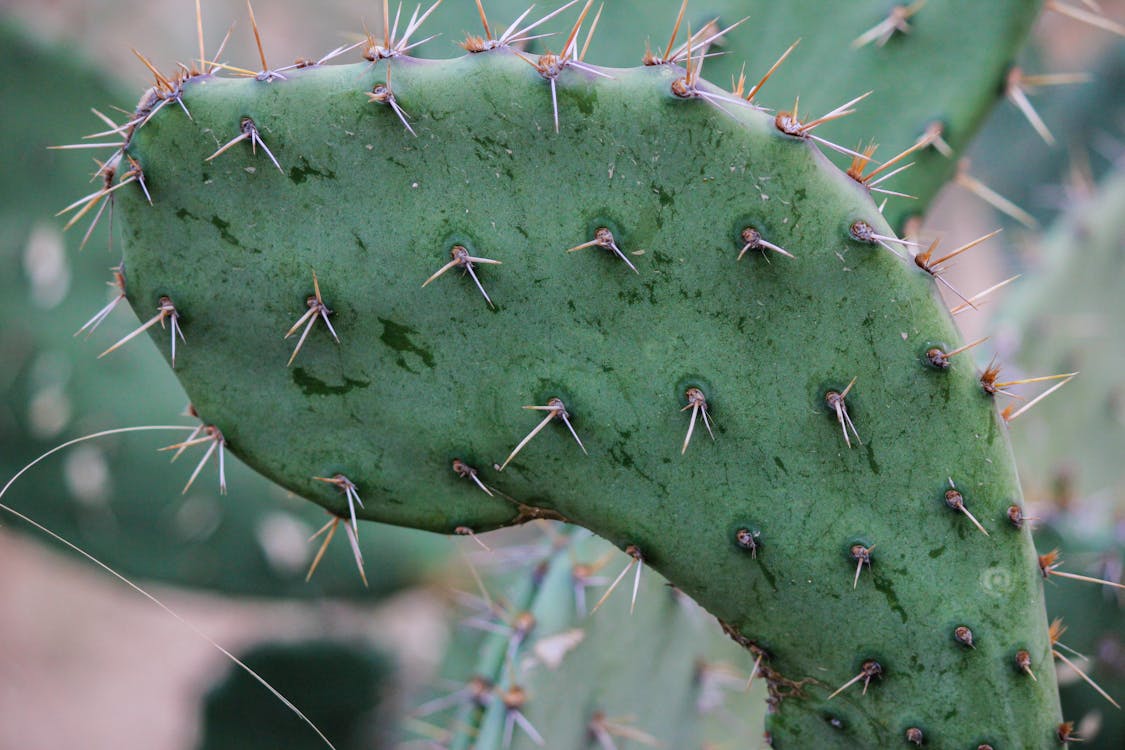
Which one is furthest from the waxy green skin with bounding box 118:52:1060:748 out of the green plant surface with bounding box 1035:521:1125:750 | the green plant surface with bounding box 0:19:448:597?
the green plant surface with bounding box 0:19:448:597

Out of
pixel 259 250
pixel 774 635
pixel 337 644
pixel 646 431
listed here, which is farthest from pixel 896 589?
pixel 337 644

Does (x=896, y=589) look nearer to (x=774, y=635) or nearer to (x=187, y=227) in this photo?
(x=774, y=635)

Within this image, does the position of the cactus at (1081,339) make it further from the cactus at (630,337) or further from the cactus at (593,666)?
the cactus at (630,337)

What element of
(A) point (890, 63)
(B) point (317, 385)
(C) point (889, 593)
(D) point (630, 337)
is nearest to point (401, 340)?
(B) point (317, 385)

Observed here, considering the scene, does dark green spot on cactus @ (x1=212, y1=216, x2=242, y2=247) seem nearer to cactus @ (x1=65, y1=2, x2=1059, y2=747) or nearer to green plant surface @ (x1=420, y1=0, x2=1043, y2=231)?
cactus @ (x1=65, y1=2, x2=1059, y2=747)

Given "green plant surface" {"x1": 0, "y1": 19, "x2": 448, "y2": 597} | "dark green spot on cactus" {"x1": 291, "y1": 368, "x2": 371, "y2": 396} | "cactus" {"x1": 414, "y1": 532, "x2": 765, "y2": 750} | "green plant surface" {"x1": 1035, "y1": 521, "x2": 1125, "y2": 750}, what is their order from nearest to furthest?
"dark green spot on cactus" {"x1": 291, "y1": 368, "x2": 371, "y2": 396} → "cactus" {"x1": 414, "y1": 532, "x2": 765, "y2": 750} → "green plant surface" {"x1": 1035, "y1": 521, "x2": 1125, "y2": 750} → "green plant surface" {"x1": 0, "y1": 19, "x2": 448, "y2": 597}

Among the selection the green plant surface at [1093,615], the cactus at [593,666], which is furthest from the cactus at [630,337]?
the green plant surface at [1093,615]

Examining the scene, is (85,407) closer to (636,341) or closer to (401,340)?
(401,340)
